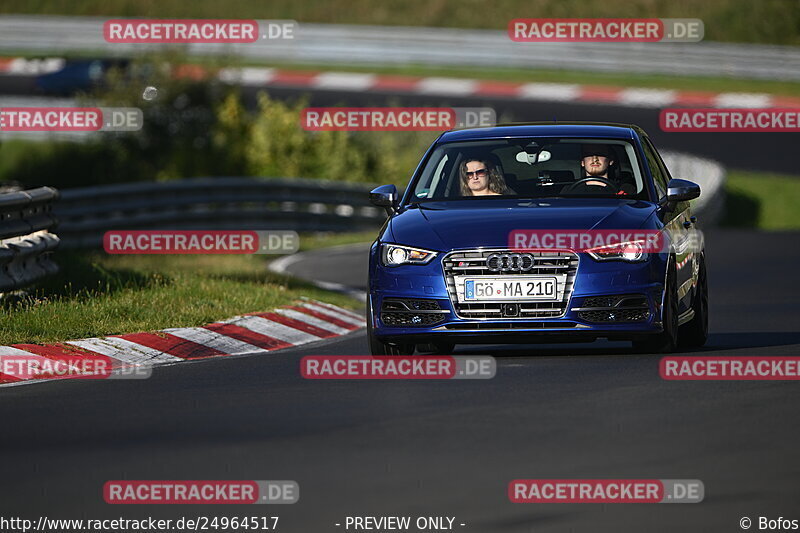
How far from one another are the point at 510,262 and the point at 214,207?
17.0 meters

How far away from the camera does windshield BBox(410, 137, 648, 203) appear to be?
40.0 feet

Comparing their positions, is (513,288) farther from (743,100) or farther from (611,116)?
(743,100)

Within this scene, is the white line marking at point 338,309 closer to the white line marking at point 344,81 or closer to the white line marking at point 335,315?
the white line marking at point 335,315

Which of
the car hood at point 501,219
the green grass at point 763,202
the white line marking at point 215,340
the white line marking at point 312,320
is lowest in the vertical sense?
the green grass at point 763,202

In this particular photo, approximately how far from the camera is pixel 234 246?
84.8 ft

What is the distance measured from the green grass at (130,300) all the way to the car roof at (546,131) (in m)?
2.64

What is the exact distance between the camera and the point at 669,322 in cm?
1129

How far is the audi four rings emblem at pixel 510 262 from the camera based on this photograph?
1097 cm

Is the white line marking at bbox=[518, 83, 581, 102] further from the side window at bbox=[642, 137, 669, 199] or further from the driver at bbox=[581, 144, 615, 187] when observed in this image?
the driver at bbox=[581, 144, 615, 187]

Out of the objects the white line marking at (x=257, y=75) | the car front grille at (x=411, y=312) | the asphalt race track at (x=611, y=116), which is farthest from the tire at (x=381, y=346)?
the white line marking at (x=257, y=75)

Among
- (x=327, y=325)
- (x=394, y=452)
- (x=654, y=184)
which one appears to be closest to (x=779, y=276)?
(x=327, y=325)

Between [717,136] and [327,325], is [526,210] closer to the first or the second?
[327,325]

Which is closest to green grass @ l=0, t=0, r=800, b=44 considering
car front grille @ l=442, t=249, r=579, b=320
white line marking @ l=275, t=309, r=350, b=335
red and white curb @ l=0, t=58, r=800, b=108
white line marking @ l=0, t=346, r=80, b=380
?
red and white curb @ l=0, t=58, r=800, b=108

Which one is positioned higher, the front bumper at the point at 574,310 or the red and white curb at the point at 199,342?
the front bumper at the point at 574,310
